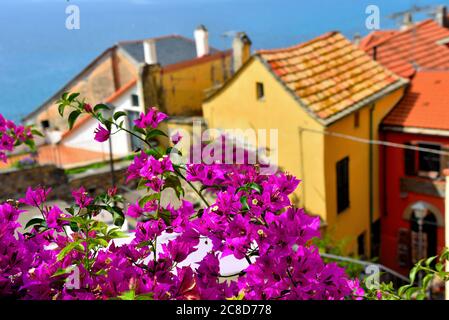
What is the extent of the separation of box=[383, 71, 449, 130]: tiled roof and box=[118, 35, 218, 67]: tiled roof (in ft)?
31.0

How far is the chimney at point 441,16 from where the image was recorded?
2011 centimetres

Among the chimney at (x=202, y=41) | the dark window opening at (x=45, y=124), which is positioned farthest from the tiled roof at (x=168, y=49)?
the dark window opening at (x=45, y=124)

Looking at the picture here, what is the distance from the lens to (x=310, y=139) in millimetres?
11492

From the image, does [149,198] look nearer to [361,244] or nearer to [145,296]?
[145,296]

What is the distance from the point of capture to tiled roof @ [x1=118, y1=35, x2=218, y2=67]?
66.5 ft

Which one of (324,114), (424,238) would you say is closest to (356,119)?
(324,114)

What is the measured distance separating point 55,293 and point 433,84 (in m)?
12.9

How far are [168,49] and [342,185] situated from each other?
1125 cm

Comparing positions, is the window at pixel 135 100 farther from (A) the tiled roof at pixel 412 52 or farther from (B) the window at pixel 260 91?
(A) the tiled roof at pixel 412 52

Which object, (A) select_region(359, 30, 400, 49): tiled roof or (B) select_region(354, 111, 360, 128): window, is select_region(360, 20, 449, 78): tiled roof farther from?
(B) select_region(354, 111, 360, 128): window

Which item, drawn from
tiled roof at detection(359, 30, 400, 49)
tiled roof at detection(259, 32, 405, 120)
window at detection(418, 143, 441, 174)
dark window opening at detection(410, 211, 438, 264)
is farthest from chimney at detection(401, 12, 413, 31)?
dark window opening at detection(410, 211, 438, 264)

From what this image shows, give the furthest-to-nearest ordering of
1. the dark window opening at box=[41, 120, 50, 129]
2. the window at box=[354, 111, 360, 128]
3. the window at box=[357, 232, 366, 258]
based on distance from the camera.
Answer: the dark window opening at box=[41, 120, 50, 129] → the window at box=[357, 232, 366, 258] → the window at box=[354, 111, 360, 128]
